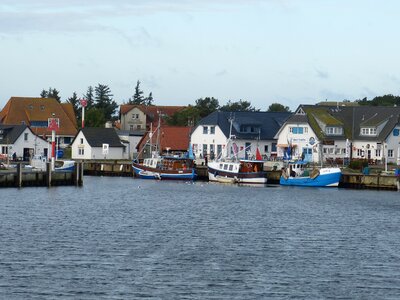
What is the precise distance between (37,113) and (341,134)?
5012 cm

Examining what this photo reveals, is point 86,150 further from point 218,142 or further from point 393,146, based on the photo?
point 393,146

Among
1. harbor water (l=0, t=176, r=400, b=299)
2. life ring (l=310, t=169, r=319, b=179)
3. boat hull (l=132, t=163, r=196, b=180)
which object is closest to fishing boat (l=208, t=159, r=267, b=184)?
boat hull (l=132, t=163, r=196, b=180)

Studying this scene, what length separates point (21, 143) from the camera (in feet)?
420

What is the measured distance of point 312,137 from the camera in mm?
124312

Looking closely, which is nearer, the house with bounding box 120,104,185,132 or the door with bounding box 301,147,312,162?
the door with bounding box 301,147,312,162

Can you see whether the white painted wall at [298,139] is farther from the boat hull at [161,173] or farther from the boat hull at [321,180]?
the boat hull at [321,180]

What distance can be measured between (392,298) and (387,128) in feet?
266

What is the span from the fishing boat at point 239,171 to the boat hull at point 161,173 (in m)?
3.02

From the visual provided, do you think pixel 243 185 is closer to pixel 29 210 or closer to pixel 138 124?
pixel 29 210

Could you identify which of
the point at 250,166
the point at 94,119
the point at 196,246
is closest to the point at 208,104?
the point at 94,119

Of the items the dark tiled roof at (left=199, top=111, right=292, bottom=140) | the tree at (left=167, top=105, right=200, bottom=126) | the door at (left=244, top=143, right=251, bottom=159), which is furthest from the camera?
the tree at (left=167, top=105, right=200, bottom=126)

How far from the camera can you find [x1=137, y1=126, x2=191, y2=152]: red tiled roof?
134375 millimetres

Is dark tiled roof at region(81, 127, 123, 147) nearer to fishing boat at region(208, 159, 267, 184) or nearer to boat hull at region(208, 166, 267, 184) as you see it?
boat hull at region(208, 166, 267, 184)

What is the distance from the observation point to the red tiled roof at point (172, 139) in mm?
134375
